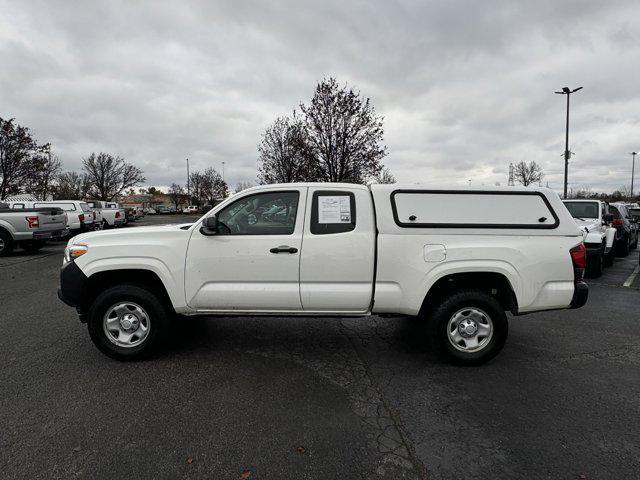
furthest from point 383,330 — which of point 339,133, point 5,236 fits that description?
point 339,133

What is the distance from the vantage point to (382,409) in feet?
10.5

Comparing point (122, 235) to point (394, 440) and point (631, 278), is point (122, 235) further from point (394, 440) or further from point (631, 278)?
point (631, 278)

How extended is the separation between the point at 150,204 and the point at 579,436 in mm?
109264

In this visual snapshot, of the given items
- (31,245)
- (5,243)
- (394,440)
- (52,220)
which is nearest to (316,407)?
(394,440)

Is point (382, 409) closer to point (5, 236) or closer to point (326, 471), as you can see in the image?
point (326, 471)

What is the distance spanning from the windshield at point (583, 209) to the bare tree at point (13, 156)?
105ft

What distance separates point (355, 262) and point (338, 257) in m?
0.17

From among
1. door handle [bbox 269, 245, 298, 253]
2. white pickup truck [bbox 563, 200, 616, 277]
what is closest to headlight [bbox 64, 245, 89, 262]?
door handle [bbox 269, 245, 298, 253]

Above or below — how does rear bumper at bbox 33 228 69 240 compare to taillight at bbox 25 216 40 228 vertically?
below

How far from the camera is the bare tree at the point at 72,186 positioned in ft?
166

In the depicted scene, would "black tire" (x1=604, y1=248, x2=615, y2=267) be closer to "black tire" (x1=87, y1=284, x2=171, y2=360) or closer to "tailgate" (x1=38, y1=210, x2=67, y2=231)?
"black tire" (x1=87, y1=284, x2=171, y2=360)

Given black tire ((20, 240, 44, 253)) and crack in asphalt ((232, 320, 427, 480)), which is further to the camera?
black tire ((20, 240, 44, 253))

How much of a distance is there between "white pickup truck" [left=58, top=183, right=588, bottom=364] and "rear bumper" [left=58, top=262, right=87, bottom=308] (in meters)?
0.01

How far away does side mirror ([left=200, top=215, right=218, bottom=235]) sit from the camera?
12.8 ft
